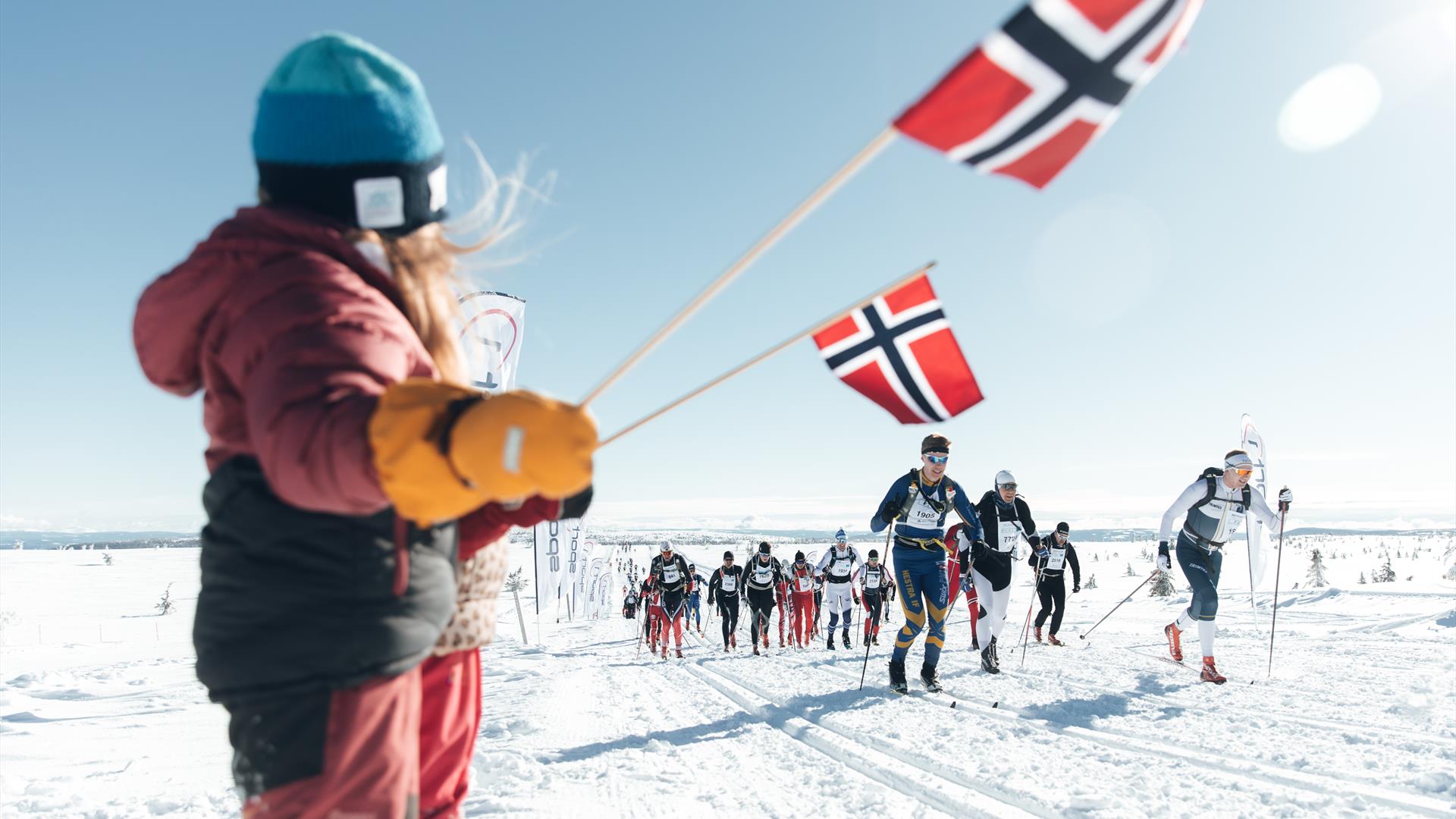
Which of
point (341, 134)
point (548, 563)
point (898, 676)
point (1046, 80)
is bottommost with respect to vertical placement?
point (548, 563)

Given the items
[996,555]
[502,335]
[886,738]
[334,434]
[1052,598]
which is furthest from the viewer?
[1052,598]

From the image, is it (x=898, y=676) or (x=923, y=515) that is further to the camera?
(x=923, y=515)

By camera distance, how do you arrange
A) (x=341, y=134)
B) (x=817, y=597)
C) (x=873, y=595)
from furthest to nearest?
(x=817, y=597)
(x=873, y=595)
(x=341, y=134)

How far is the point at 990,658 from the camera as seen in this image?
724 cm

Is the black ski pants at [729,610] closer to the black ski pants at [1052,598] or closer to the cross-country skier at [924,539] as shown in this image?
the black ski pants at [1052,598]

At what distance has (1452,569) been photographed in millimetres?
20250

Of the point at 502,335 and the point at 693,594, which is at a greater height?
the point at 502,335

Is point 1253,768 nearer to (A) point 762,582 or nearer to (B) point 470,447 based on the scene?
(B) point 470,447

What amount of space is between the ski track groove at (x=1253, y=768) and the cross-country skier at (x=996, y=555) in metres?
2.28

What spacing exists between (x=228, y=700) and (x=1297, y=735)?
18.1ft

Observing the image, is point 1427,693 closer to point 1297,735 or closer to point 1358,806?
point 1297,735

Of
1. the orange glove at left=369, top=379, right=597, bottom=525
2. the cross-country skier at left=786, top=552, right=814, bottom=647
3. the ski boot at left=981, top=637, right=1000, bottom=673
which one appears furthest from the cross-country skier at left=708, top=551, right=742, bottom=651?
the orange glove at left=369, top=379, right=597, bottom=525

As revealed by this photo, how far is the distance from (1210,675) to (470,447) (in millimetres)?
7589

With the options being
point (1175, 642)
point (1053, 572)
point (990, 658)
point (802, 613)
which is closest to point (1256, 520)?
point (1053, 572)
